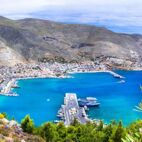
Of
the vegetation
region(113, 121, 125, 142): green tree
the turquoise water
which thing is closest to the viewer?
region(113, 121, 125, 142): green tree

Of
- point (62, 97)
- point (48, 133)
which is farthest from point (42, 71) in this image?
point (48, 133)

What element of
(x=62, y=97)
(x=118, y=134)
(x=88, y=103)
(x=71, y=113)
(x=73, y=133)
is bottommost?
(x=62, y=97)

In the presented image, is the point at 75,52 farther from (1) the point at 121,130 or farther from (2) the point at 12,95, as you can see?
(1) the point at 121,130

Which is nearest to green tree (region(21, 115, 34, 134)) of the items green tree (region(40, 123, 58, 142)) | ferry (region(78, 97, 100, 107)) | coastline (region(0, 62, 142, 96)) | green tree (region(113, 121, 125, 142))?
green tree (region(40, 123, 58, 142))

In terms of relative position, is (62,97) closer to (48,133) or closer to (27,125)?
(48,133)

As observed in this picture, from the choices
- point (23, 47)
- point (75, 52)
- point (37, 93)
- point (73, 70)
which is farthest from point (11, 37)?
point (37, 93)

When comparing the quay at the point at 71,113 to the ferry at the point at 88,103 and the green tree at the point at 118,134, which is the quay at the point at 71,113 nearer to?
the ferry at the point at 88,103

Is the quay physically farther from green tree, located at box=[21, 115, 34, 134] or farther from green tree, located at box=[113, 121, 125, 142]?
green tree, located at box=[113, 121, 125, 142]

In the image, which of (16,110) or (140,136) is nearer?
(140,136)
